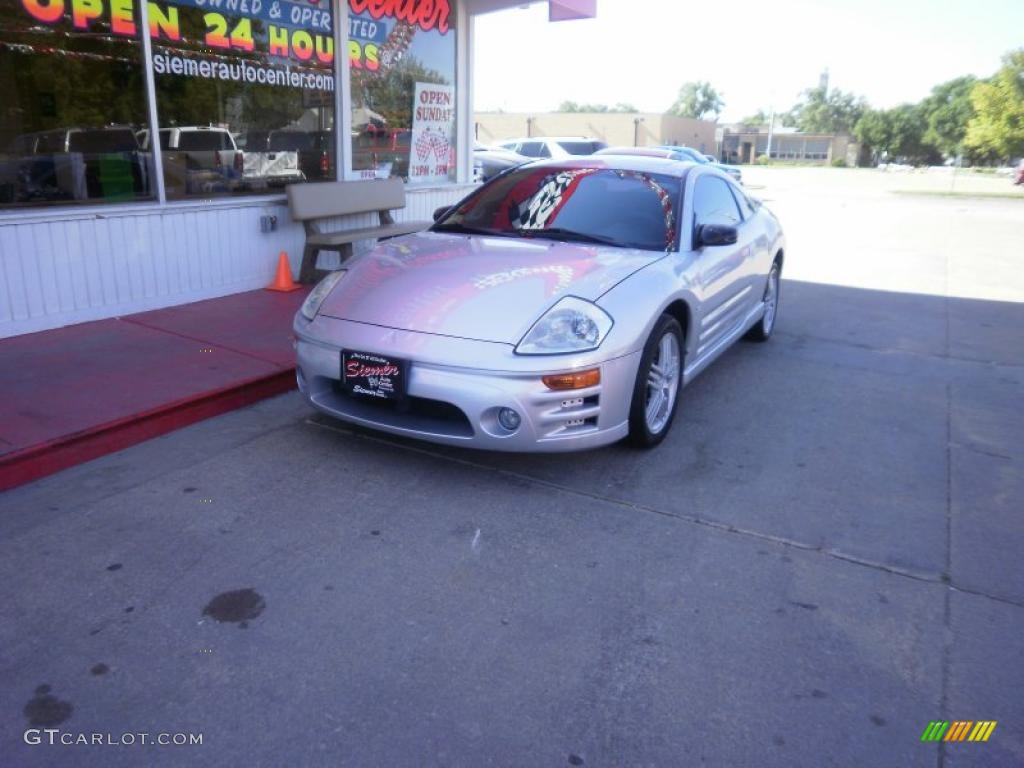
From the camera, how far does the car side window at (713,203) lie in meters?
5.12

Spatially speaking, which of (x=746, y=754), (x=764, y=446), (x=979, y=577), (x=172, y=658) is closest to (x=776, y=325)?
(x=764, y=446)

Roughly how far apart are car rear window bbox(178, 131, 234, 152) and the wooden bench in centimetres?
70

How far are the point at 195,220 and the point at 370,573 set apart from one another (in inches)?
187

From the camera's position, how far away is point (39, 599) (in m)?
2.89

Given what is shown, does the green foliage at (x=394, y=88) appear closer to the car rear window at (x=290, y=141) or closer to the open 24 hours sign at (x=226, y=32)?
the open 24 hours sign at (x=226, y=32)

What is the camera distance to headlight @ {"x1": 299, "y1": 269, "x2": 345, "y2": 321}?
14.3 feet

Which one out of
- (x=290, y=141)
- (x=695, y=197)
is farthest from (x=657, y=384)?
(x=290, y=141)

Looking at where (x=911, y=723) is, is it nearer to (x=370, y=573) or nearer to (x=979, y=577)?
(x=979, y=577)

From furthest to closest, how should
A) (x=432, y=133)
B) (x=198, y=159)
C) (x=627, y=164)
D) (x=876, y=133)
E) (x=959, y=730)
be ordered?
(x=876, y=133)
(x=432, y=133)
(x=198, y=159)
(x=627, y=164)
(x=959, y=730)

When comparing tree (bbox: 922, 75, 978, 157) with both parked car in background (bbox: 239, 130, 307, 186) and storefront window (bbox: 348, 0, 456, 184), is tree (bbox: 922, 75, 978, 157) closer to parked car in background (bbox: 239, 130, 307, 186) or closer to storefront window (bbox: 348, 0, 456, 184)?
storefront window (bbox: 348, 0, 456, 184)

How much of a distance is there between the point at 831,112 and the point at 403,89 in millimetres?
144658

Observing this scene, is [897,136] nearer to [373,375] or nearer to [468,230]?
[468,230]

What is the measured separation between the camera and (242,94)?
7305 mm

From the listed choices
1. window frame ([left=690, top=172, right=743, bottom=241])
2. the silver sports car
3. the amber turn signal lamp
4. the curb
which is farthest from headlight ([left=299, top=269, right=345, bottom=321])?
window frame ([left=690, top=172, right=743, bottom=241])
